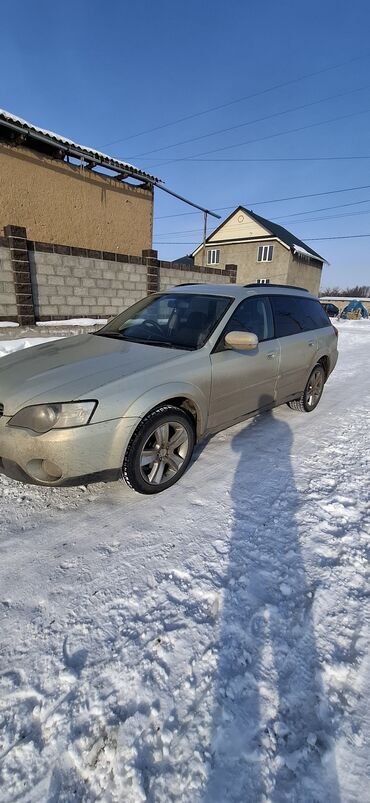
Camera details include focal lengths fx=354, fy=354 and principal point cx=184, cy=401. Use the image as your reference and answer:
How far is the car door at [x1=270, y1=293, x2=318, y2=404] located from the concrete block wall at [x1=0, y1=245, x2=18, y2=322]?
573 centimetres

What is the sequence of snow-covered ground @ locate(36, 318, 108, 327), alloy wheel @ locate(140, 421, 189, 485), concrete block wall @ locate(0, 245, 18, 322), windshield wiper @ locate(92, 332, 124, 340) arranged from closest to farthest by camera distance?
alloy wheel @ locate(140, 421, 189, 485)
windshield wiper @ locate(92, 332, 124, 340)
concrete block wall @ locate(0, 245, 18, 322)
snow-covered ground @ locate(36, 318, 108, 327)

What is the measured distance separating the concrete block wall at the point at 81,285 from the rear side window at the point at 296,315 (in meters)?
5.70

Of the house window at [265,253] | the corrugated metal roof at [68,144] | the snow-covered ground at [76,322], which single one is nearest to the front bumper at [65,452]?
the snow-covered ground at [76,322]

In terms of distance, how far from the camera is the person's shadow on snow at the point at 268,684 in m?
1.21

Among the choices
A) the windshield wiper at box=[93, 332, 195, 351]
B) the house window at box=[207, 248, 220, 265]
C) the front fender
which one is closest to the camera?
the front fender

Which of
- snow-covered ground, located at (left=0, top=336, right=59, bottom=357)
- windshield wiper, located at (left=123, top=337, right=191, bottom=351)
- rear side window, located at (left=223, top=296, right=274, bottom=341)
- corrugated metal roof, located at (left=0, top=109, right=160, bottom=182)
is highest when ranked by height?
corrugated metal roof, located at (left=0, top=109, right=160, bottom=182)

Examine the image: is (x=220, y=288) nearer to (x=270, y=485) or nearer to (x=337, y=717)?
(x=270, y=485)

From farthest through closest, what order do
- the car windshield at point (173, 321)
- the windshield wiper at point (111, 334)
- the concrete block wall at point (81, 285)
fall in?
the concrete block wall at point (81, 285), the windshield wiper at point (111, 334), the car windshield at point (173, 321)

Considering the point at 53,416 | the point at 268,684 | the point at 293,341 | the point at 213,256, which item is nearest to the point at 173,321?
the point at 293,341

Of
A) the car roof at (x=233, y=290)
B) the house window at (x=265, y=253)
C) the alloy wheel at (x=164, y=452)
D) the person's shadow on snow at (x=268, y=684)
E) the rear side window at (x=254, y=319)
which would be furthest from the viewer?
the house window at (x=265, y=253)

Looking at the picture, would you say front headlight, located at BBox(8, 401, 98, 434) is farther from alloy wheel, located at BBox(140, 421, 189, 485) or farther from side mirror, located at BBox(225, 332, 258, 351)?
side mirror, located at BBox(225, 332, 258, 351)

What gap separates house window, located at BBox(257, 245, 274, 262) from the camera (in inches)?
1197

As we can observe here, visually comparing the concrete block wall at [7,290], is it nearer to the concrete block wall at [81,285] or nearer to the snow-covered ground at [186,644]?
the concrete block wall at [81,285]

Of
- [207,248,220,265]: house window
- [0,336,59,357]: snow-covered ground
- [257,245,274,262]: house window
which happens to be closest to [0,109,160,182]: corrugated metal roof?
[0,336,59,357]: snow-covered ground
